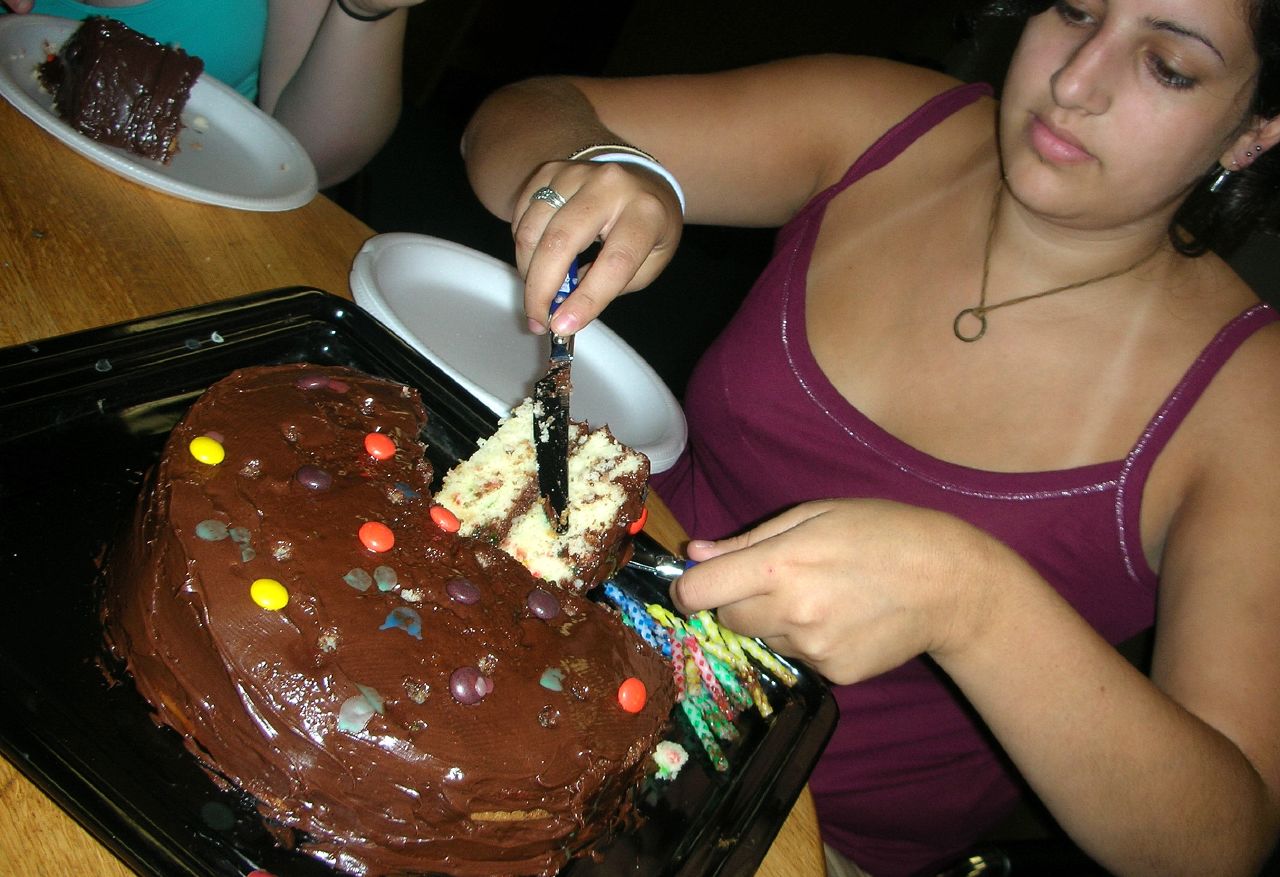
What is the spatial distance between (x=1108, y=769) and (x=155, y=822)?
1206 mm

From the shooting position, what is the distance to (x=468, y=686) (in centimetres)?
100

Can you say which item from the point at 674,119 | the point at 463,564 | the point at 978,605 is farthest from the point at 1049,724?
the point at 674,119

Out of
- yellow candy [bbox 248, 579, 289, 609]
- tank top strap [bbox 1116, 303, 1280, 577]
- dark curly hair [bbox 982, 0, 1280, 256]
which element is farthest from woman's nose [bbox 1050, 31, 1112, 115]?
yellow candy [bbox 248, 579, 289, 609]

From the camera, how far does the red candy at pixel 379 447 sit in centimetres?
120

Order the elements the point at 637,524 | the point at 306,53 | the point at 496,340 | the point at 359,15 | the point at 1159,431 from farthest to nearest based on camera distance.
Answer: the point at 306,53 → the point at 359,15 → the point at 496,340 → the point at 1159,431 → the point at 637,524

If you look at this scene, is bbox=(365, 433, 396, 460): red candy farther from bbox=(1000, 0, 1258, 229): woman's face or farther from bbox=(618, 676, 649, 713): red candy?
bbox=(1000, 0, 1258, 229): woman's face

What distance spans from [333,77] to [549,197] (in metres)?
1.17

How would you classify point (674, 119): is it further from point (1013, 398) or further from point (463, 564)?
point (463, 564)

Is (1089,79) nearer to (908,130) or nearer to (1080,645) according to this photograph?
(908,130)

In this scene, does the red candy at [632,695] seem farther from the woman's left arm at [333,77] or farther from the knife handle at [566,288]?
the woman's left arm at [333,77]

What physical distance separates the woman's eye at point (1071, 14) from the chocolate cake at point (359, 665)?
3.78 feet

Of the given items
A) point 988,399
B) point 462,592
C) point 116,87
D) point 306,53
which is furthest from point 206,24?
point 988,399

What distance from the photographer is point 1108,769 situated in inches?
48.0

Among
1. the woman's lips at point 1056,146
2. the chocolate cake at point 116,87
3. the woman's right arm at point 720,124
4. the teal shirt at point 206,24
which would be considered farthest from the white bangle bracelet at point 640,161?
the teal shirt at point 206,24
